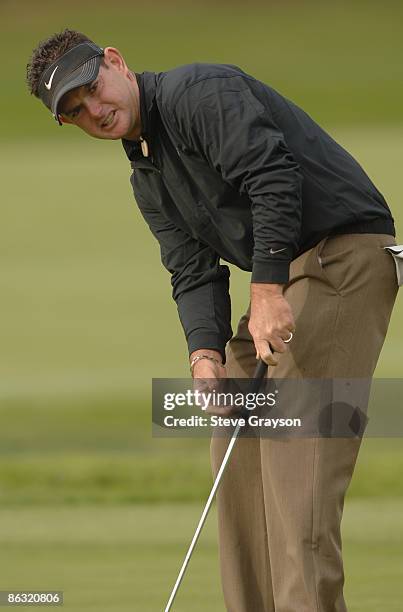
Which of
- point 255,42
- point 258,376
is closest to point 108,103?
point 258,376

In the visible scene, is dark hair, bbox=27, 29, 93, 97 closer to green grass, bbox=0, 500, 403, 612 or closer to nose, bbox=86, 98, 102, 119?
nose, bbox=86, 98, 102, 119

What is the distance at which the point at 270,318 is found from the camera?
2.64 m

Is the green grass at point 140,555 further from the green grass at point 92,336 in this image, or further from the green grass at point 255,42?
the green grass at point 255,42

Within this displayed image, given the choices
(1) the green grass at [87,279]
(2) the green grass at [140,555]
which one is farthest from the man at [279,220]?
(1) the green grass at [87,279]

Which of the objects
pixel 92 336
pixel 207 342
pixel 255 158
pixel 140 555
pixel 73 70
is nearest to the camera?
pixel 255 158

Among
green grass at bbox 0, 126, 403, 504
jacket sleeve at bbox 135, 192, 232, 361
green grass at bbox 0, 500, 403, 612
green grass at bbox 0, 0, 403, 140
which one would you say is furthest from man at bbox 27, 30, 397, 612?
green grass at bbox 0, 0, 403, 140

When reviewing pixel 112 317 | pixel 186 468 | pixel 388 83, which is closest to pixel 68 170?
pixel 112 317

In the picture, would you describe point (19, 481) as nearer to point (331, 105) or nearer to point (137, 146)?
point (137, 146)

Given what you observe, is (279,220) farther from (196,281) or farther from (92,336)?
(92,336)

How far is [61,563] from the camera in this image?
4.01m

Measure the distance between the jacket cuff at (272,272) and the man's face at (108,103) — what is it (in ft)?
1.25

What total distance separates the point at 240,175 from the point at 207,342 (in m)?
0.49

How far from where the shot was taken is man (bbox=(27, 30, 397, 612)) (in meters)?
2.62

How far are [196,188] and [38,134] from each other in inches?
345
